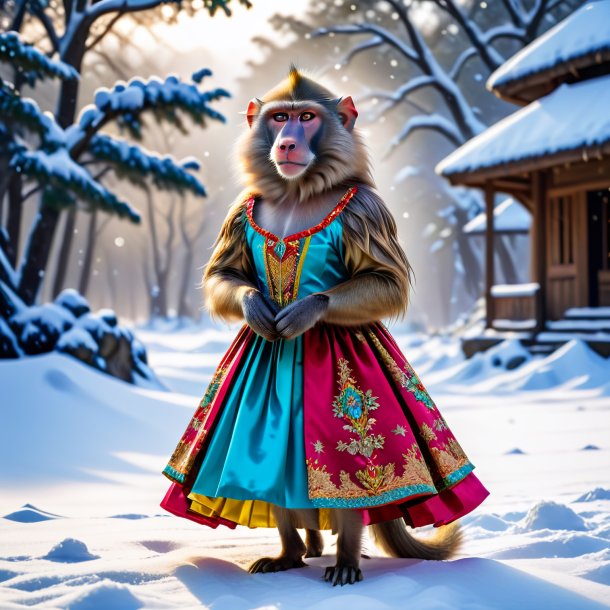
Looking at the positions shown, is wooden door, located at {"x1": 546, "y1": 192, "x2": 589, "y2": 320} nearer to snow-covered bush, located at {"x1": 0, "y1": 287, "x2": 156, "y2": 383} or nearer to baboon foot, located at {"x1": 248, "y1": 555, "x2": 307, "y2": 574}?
snow-covered bush, located at {"x1": 0, "y1": 287, "x2": 156, "y2": 383}

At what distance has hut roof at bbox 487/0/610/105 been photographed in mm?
11805

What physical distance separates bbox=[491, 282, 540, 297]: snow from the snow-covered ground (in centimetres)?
382

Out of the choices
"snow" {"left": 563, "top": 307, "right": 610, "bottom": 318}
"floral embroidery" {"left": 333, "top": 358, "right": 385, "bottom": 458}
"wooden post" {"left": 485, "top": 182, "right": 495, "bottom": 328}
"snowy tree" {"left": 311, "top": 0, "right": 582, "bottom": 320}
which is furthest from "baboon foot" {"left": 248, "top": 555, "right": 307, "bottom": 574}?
"snowy tree" {"left": 311, "top": 0, "right": 582, "bottom": 320}

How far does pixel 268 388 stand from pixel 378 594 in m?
0.73

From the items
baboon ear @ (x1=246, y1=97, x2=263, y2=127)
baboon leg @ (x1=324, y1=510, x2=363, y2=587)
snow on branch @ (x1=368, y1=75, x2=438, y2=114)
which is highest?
snow on branch @ (x1=368, y1=75, x2=438, y2=114)

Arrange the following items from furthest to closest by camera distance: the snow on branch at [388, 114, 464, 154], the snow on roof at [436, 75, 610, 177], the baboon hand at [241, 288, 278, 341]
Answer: the snow on branch at [388, 114, 464, 154]
the snow on roof at [436, 75, 610, 177]
the baboon hand at [241, 288, 278, 341]

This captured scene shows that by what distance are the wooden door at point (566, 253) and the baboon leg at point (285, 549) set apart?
10.9 metres

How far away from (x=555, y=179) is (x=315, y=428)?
11662mm

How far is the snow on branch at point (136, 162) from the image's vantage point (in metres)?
10.2

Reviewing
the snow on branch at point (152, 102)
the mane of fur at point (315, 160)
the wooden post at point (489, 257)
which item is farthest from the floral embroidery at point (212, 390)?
the wooden post at point (489, 257)

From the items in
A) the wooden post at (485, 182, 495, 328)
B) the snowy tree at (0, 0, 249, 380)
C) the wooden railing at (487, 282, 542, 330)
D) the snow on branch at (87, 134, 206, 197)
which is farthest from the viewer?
the wooden post at (485, 182, 495, 328)

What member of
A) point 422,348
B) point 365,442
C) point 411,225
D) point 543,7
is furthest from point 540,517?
point 411,225

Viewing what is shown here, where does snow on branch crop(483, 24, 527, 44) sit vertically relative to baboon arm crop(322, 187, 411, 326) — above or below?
above

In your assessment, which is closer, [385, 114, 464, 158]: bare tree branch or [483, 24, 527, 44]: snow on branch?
[483, 24, 527, 44]: snow on branch
